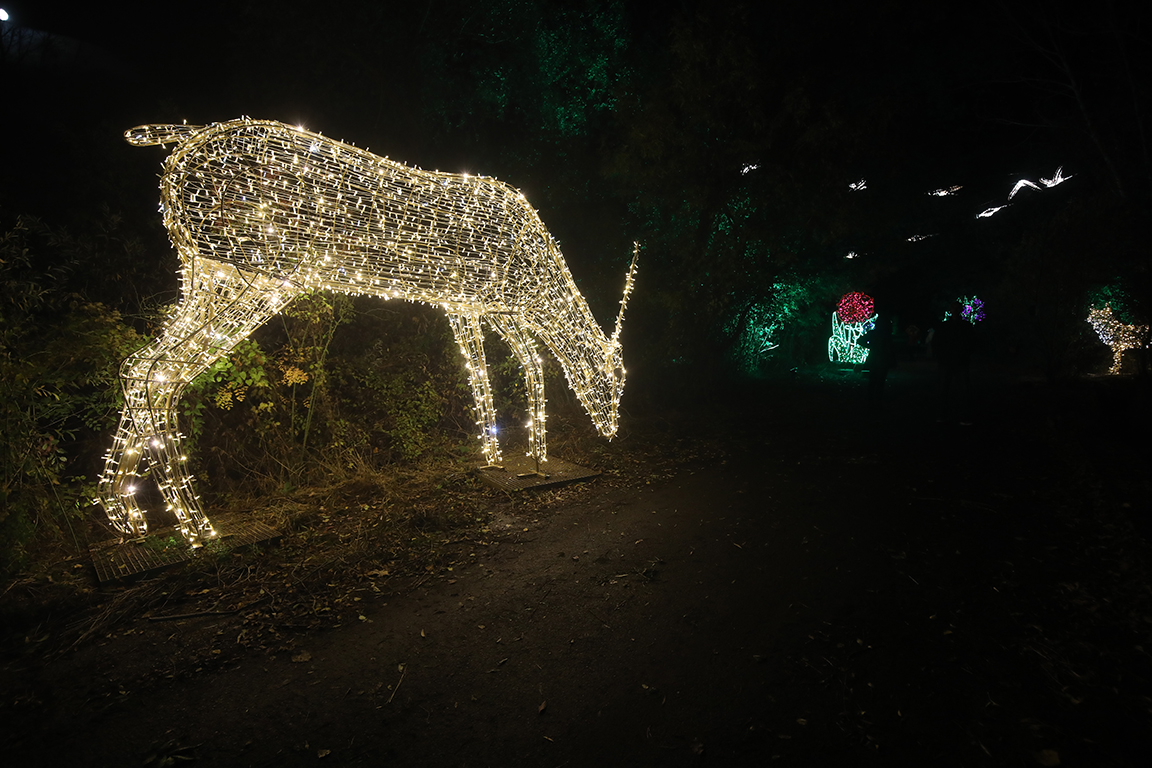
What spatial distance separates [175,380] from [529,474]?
10.1ft

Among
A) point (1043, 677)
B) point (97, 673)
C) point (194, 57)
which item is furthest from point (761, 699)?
point (194, 57)

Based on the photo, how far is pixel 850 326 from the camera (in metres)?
20.6

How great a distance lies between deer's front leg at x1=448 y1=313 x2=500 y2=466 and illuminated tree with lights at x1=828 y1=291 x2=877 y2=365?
16.4 meters

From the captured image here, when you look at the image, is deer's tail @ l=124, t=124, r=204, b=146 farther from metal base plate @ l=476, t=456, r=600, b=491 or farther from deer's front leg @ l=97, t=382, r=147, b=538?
metal base plate @ l=476, t=456, r=600, b=491

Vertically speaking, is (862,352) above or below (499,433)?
above

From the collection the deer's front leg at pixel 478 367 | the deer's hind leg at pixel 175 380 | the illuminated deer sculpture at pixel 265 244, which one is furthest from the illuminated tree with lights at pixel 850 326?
the deer's hind leg at pixel 175 380

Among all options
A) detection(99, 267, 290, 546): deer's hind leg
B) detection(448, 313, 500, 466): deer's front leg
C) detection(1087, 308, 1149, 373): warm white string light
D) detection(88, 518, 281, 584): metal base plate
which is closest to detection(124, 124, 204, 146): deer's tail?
detection(99, 267, 290, 546): deer's hind leg

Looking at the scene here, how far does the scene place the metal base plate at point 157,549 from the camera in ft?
11.7

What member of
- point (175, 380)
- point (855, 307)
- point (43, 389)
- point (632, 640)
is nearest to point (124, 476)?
point (175, 380)

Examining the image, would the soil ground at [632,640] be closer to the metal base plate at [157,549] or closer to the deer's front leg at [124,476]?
the metal base plate at [157,549]

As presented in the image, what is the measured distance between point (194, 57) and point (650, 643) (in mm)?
10106

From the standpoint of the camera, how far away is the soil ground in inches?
91.2

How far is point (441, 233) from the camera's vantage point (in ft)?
14.9

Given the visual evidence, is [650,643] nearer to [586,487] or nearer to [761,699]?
[761,699]
